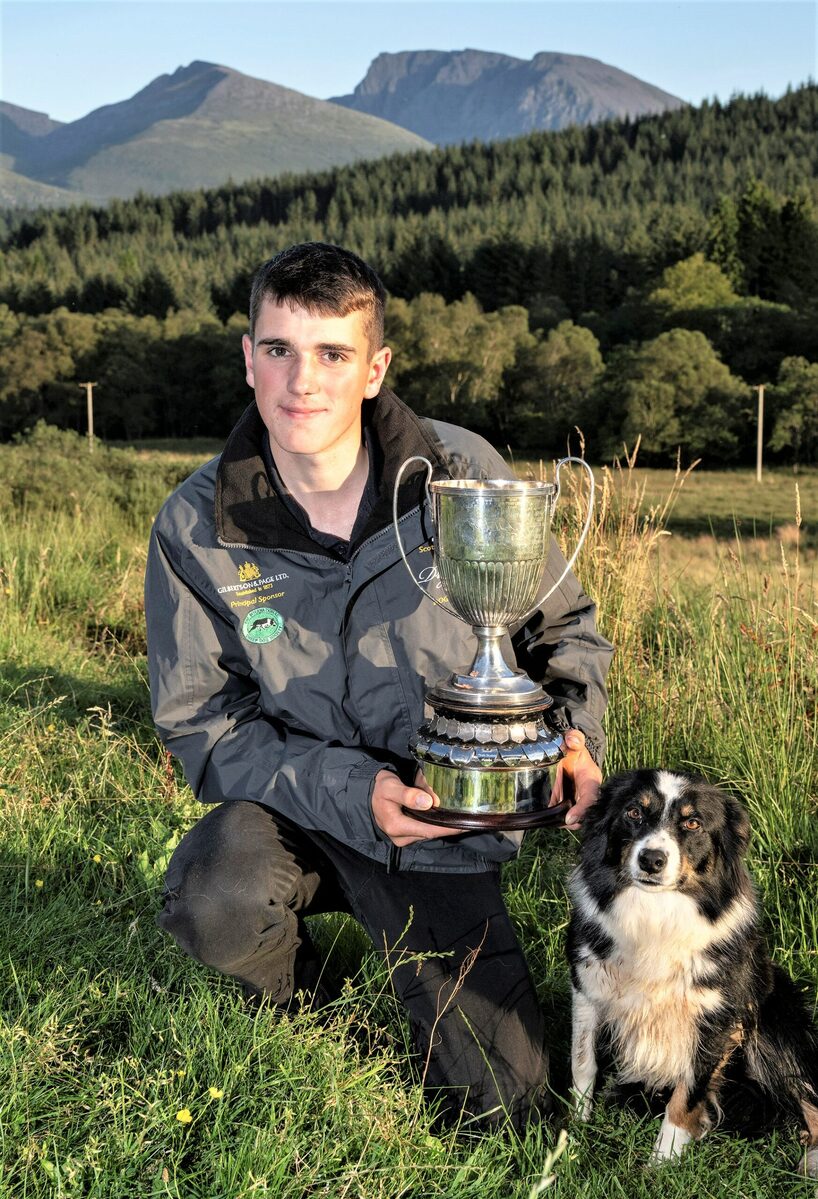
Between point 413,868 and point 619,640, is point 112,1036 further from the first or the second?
point 619,640

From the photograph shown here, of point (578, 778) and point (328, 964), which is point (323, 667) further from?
point (328, 964)

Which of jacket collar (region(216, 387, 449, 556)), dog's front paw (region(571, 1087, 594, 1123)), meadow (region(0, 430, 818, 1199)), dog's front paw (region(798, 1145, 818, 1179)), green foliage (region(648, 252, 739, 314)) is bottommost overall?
dog's front paw (region(798, 1145, 818, 1179))

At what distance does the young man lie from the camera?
2.76m

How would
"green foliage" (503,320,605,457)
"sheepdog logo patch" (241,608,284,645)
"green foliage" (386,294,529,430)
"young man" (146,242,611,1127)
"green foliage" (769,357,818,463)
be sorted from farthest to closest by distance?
1. "green foliage" (386,294,529,430)
2. "green foliage" (503,320,605,457)
3. "green foliage" (769,357,818,463)
4. "sheepdog logo patch" (241,608,284,645)
5. "young man" (146,242,611,1127)

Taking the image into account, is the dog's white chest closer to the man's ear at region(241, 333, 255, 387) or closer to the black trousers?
the black trousers

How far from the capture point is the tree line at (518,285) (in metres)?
44.3

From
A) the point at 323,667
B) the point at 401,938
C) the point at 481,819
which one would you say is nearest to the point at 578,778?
the point at 481,819

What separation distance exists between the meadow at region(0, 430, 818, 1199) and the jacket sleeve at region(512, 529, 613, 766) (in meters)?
0.86

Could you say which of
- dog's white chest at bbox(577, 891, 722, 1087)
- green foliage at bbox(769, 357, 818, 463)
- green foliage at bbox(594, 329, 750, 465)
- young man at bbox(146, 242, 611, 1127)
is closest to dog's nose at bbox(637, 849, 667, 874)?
dog's white chest at bbox(577, 891, 722, 1087)

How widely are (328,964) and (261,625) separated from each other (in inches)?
41.3

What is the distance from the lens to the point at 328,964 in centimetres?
313

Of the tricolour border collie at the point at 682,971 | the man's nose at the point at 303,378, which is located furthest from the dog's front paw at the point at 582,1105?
the man's nose at the point at 303,378

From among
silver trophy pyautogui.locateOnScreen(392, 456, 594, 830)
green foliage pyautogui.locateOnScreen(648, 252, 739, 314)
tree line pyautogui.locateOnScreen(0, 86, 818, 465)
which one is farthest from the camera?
green foliage pyautogui.locateOnScreen(648, 252, 739, 314)

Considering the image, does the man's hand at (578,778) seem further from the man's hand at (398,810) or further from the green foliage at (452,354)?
the green foliage at (452,354)
